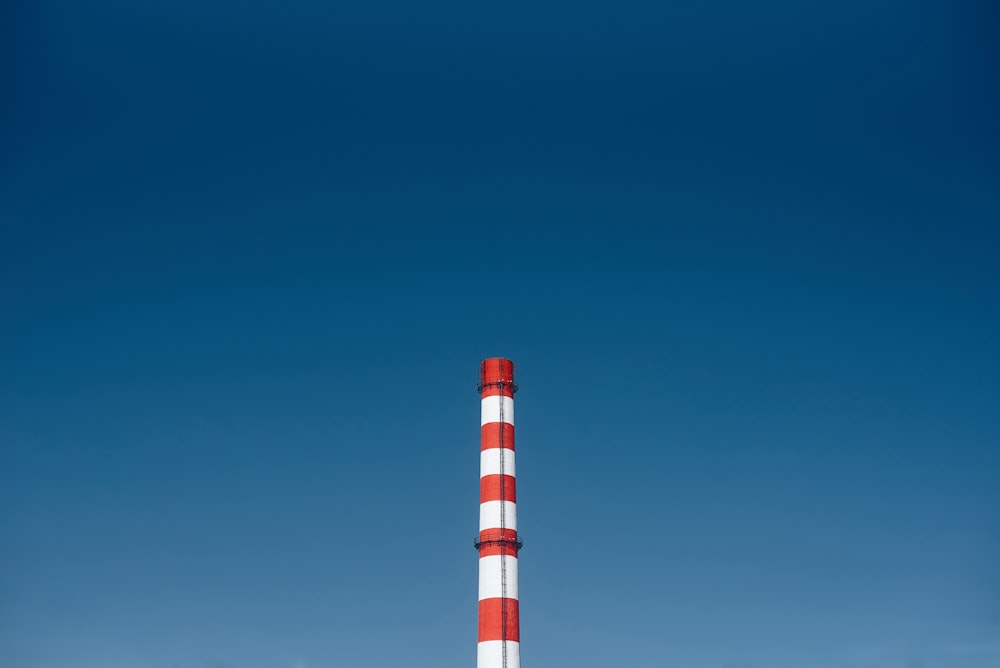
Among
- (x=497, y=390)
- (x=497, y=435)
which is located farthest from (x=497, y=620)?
(x=497, y=390)

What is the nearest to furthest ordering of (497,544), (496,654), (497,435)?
(496,654) → (497,544) → (497,435)

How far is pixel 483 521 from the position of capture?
58438mm

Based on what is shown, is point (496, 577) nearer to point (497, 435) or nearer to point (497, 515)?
point (497, 515)

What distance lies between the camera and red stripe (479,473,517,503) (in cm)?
5828

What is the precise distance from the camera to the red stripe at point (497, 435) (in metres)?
59.7

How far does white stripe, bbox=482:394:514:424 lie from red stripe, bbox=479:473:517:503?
341 cm

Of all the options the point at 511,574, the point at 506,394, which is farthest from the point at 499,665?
the point at 506,394

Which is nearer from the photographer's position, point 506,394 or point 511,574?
point 511,574

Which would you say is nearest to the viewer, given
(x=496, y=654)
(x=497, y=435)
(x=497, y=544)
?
(x=496, y=654)

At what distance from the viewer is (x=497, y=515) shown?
57.9 meters

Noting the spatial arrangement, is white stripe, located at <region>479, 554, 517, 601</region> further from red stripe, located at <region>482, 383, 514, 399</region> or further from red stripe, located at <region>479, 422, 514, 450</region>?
red stripe, located at <region>482, 383, 514, 399</region>

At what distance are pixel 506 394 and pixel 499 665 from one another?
49.0 ft

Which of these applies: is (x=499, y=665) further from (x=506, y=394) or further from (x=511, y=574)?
(x=506, y=394)

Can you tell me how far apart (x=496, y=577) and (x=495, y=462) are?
622 centimetres
